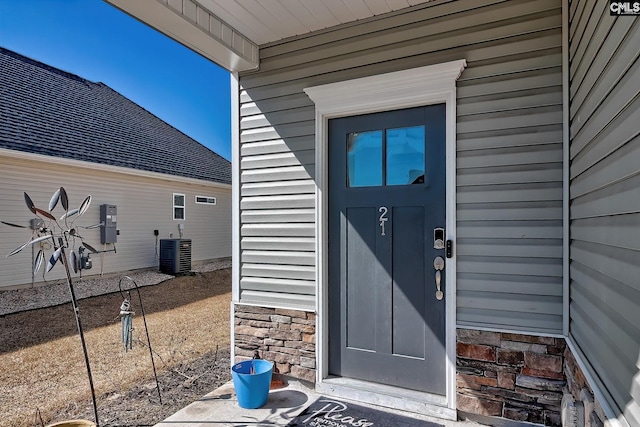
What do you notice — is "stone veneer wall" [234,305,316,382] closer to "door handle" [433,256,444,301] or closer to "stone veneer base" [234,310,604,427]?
"door handle" [433,256,444,301]

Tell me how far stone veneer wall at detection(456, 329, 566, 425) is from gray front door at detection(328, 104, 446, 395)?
171 millimetres

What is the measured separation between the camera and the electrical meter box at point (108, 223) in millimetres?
8570

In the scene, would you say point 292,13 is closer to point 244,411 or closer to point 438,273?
point 438,273

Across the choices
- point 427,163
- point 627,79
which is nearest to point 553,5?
point 427,163

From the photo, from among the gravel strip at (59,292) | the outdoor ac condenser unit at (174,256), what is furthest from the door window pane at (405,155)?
the outdoor ac condenser unit at (174,256)

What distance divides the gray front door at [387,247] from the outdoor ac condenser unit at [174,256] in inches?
299

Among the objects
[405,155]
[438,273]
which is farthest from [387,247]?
[405,155]

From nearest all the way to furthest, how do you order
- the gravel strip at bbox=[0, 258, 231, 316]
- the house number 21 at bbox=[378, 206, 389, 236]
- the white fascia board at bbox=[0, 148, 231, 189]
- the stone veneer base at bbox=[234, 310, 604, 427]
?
the stone veneer base at bbox=[234, 310, 604, 427], the house number 21 at bbox=[378, 206, 389, 236], the gravel strip at bbox=[0, 258, 231, 316], the white fascia board at bbox=[0, 148, 231, 189]

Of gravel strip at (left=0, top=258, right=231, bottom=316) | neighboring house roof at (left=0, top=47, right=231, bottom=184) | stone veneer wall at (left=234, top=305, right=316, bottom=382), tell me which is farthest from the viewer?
neighboring house roof at (left=0, top=47, right=231, bottom=184)

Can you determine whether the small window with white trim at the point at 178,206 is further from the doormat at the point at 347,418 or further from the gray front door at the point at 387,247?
the doormat at the point at 347,418

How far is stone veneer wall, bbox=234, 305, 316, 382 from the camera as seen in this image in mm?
3016

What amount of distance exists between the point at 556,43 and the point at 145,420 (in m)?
3.62

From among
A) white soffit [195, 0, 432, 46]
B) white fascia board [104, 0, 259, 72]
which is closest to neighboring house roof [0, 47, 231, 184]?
white fascia board [104, 0, 259, 72]

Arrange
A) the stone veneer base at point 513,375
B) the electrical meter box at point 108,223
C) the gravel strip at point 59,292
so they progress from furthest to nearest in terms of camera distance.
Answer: the electrical meter box at point 108,223, the gravel strip at point 59,292, the stone veneer base at point 513,375
